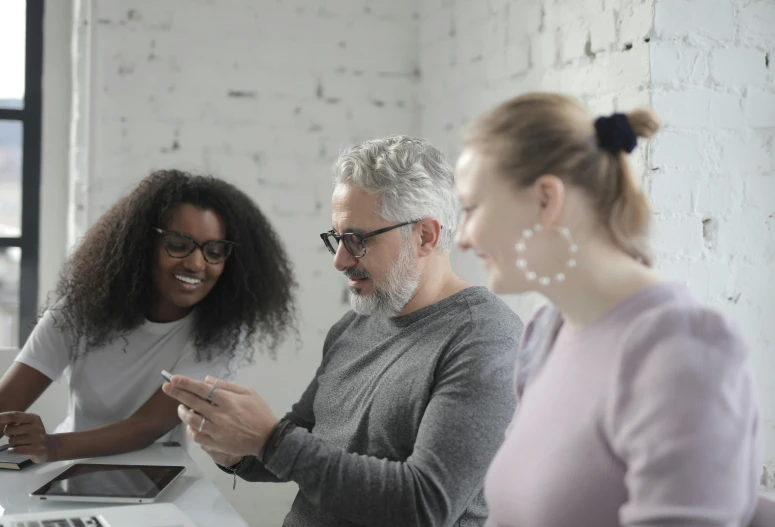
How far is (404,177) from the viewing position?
61.8 inches

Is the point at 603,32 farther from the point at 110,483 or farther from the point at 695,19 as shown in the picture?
the point at 110,483

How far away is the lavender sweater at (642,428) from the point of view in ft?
2.52

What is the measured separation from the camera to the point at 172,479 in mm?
1554

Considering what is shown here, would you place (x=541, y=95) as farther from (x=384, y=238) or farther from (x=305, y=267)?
(x=305, y=267)

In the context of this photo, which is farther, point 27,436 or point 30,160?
point 30,160

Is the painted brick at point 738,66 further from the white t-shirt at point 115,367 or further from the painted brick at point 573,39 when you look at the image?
the white t-shirt at point 115,367

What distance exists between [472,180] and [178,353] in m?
1.29

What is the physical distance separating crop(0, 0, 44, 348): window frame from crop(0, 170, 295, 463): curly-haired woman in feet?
2.50

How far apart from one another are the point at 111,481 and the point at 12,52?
1.86 meters

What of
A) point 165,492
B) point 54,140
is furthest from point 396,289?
point 54,140

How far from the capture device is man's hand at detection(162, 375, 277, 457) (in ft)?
4.40

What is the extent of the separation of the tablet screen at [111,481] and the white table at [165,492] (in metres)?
0.02

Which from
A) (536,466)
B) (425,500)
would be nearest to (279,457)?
(425,500)

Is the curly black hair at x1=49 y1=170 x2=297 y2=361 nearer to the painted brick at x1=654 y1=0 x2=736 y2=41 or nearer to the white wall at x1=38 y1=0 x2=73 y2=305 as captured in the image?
the white wall at x1=38 y1=0 x2=73 y2=305
